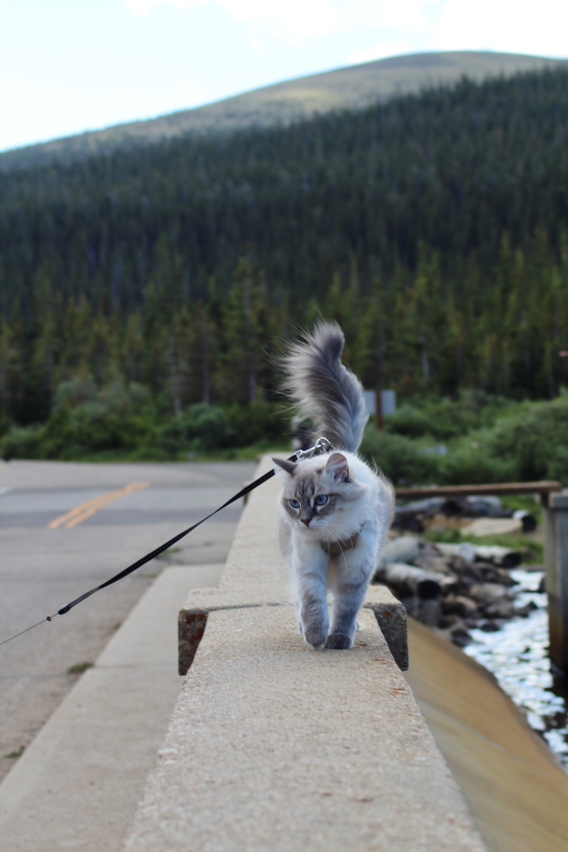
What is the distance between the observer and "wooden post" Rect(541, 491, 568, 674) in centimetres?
912

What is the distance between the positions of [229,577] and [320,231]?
387ft

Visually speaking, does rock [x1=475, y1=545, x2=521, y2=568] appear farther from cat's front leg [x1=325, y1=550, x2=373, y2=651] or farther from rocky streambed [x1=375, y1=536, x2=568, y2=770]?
cat's front leg [x1=325, y1=550, x2=373, y2=651]

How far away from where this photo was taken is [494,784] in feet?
13.3

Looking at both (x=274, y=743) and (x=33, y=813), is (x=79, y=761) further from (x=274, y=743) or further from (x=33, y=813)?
(x=274, y=743)

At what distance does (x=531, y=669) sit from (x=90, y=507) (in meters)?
11.1

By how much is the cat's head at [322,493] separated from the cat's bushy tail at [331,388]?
574 millimetres

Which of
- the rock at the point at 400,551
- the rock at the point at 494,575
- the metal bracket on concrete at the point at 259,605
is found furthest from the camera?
the rock at the point at 494,575

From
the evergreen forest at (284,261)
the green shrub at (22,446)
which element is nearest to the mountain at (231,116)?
the evergreen forest at (284,261)

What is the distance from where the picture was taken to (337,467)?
9.74 ft

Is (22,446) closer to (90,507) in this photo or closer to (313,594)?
(90,507)

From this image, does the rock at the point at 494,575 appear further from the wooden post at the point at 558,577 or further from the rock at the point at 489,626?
the wooden post at the point at 558,577

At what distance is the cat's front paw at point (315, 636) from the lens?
9.75 ft

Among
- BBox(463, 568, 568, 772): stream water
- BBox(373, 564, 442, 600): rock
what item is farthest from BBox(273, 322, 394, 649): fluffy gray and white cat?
BBox(373, 564, 442, 600): rock

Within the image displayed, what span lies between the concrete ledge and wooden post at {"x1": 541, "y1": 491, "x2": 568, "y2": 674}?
22.9 ft
